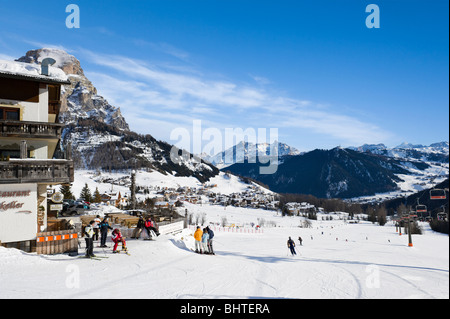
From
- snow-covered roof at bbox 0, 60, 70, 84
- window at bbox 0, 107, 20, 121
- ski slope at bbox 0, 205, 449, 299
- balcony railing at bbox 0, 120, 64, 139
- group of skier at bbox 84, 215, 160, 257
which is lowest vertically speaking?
ski slope at bbox 0, 205, 449, 299

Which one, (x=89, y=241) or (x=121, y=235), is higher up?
(x=89, y=241)

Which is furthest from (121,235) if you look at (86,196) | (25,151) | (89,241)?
(86,196)

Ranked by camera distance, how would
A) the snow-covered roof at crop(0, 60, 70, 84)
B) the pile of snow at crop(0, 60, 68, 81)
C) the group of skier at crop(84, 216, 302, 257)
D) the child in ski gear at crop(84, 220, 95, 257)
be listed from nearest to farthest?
the child in ski gear at crop(84, 220, 95, 257) → the group of skier at crop(84, 216, 302, 257) → the snow-covered roof at crop(0, 60, 70, 84) → the pile of snow at crop(0, 60, 68, 81)

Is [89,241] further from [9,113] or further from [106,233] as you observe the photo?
[9,113]

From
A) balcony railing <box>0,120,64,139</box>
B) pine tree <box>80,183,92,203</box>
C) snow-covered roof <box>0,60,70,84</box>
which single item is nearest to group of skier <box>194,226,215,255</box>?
balcony railing <box>0,120,64,139</box>

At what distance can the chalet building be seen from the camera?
16031 mm

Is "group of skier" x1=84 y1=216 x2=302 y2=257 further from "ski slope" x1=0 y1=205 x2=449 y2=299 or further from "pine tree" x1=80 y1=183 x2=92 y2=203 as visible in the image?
"pine tree" x1=80 y1=183 x2=92 y2=203

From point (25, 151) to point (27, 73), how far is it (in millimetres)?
5341

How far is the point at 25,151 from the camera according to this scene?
56.1 feet

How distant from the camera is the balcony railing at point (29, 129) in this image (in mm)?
17891

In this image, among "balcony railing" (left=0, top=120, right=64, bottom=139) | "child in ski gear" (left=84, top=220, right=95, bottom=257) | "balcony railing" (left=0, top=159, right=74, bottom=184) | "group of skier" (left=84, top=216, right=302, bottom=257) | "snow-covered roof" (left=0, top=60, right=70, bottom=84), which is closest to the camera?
"child in ski gear" (left=84, top=220, right=95, bottom=257)

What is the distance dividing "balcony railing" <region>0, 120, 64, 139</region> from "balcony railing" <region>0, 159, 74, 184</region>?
2568 mm
